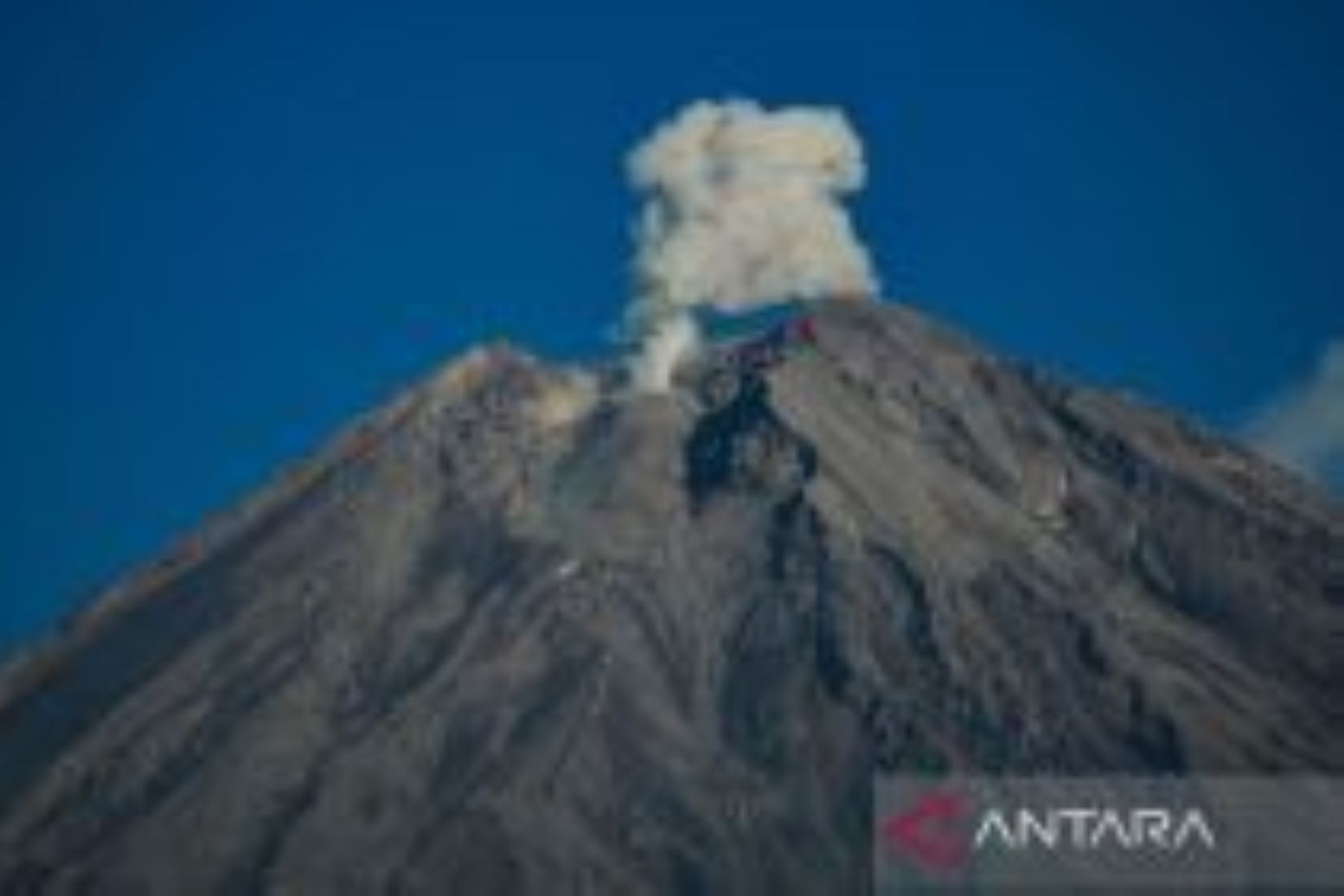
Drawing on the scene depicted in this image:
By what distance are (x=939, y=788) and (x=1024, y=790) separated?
42.7 feet

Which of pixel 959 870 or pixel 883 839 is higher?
pixel 959 870

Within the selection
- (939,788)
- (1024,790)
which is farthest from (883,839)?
(1024,790)

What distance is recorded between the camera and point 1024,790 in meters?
193

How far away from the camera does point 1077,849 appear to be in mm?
193250

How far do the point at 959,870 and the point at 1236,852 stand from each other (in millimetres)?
17547

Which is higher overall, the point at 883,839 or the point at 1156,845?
the point at 1156,845

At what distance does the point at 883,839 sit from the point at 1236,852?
78.1ft

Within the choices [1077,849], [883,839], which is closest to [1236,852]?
[1077,849]

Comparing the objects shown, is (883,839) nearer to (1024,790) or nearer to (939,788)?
(939,788)

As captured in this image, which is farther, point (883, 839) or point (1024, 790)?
point (1024, 790)

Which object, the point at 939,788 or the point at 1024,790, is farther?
the point at 1024,790

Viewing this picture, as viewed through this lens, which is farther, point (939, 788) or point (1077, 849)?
point (1077, 849)

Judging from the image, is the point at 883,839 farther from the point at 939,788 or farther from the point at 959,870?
the point at 959,870

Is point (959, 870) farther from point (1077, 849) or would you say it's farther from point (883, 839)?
point (883, 839)
